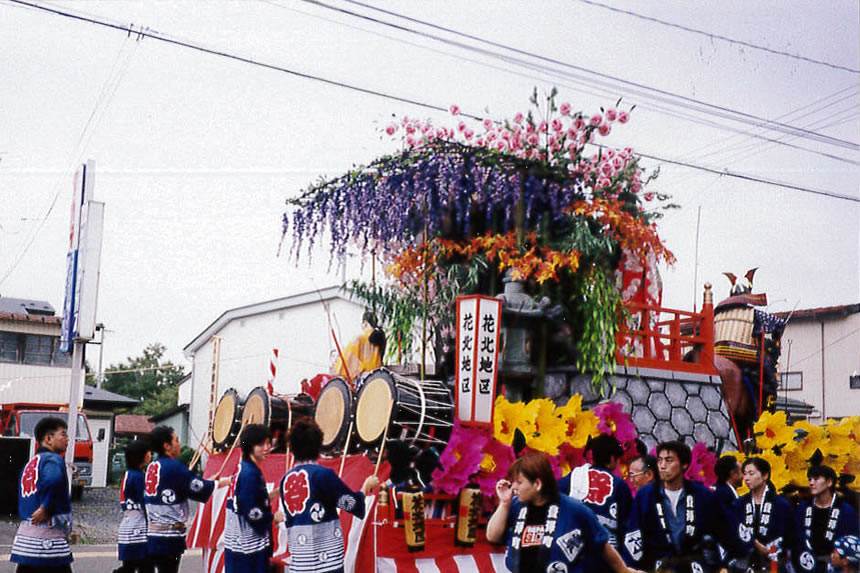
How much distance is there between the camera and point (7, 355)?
28375mm

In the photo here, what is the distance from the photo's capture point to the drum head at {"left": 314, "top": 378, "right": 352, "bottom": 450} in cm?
838

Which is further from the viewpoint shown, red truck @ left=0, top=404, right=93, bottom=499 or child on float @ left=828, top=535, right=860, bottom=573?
red truck @ left=0, top=404, right=93, bottom=499

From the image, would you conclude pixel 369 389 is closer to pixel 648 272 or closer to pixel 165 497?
pixel 165 497

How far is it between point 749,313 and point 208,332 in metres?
18.3

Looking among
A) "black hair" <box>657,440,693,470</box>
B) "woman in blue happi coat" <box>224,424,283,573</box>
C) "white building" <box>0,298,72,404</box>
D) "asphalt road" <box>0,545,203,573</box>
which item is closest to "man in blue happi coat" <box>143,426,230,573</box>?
"woman in blue happi coat" <box>224,424,283,573</box>

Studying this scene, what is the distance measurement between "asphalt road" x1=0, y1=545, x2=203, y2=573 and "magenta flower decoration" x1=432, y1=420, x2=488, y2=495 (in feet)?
18.3

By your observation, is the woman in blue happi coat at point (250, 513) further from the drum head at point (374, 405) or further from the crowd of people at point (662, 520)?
the crowd of people at point (662, 520)

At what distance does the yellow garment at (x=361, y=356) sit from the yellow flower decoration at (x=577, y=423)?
2691mm

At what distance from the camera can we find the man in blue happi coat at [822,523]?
7504mm

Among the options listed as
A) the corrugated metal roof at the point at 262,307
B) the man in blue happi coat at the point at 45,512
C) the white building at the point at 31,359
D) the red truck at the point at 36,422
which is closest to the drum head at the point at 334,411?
the man in blue happi coat at the point at 45,512

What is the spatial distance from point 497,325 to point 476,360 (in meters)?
0.40

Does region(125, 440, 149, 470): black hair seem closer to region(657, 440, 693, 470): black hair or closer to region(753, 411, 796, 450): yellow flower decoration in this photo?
region(657, 440, 693, 470): black hair

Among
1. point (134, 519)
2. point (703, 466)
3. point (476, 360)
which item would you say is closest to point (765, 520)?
point (703, 466)

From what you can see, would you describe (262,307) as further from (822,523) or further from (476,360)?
(822,523)
